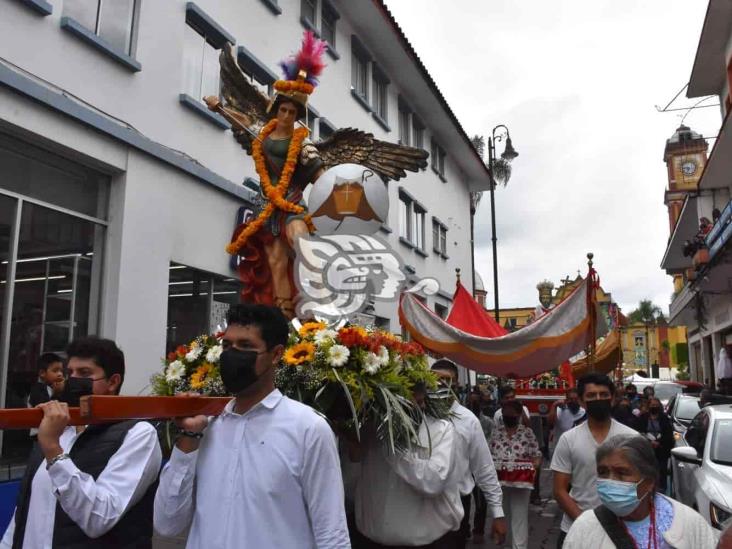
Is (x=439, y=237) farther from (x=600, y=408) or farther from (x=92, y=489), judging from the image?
(x=92, y=489)

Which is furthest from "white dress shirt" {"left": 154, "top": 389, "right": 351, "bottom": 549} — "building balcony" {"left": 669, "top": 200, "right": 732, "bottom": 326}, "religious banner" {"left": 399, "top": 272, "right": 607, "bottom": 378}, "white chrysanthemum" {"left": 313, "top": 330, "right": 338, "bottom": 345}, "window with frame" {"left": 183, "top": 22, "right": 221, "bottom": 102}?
"building balcony" {"left": 669, "top": 200, "right": 732, "bottom": 326}

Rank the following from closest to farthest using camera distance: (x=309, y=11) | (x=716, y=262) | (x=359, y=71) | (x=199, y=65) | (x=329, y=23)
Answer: (x=199, y=65), (x=309, y=11), (x=329, y=23), (x=716, y=262), (x=359, y=71)

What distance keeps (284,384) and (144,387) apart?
479 cm

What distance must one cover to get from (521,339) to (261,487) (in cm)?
593

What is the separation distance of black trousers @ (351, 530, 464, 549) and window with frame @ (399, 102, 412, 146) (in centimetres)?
1583

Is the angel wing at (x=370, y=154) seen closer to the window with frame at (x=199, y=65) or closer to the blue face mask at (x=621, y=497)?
the blue face mask at (x=621, y=497)

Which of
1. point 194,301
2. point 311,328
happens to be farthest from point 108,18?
point 311,328

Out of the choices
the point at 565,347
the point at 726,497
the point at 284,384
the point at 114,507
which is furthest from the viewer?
the point at 565,347

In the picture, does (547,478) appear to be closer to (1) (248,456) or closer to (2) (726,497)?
(2) (726,497)

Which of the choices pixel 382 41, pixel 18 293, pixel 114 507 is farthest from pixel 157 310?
pixel 382 41

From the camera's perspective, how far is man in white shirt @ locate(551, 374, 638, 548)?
4289 mm

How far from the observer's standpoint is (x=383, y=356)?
12.6 ft

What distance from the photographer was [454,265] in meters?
24.0

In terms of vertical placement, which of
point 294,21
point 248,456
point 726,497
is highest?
point 294,21
